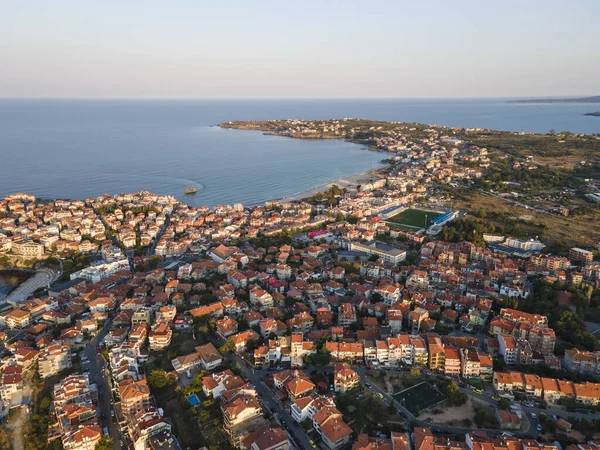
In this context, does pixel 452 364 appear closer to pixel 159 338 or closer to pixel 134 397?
pixel 134 397

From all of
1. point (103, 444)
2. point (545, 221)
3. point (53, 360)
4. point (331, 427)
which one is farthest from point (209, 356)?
point (545, 221)

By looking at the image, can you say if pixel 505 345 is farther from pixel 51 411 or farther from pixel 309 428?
pixel 51 411

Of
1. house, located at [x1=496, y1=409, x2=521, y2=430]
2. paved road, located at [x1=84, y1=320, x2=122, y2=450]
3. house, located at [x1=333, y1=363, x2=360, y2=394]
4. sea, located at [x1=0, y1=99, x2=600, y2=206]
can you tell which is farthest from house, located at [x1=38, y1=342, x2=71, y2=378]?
sea, located at [x1=0, y1=99, x2=600, y2=206]

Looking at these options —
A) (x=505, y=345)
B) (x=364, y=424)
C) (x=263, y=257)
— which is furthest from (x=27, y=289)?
(x=505, y=345)

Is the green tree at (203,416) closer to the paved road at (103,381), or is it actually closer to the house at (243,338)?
the paved road at (103,381)

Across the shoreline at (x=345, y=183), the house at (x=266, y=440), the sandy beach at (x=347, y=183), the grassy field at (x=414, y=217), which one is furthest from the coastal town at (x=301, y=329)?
the sandy beach at (x=347, y=183)
